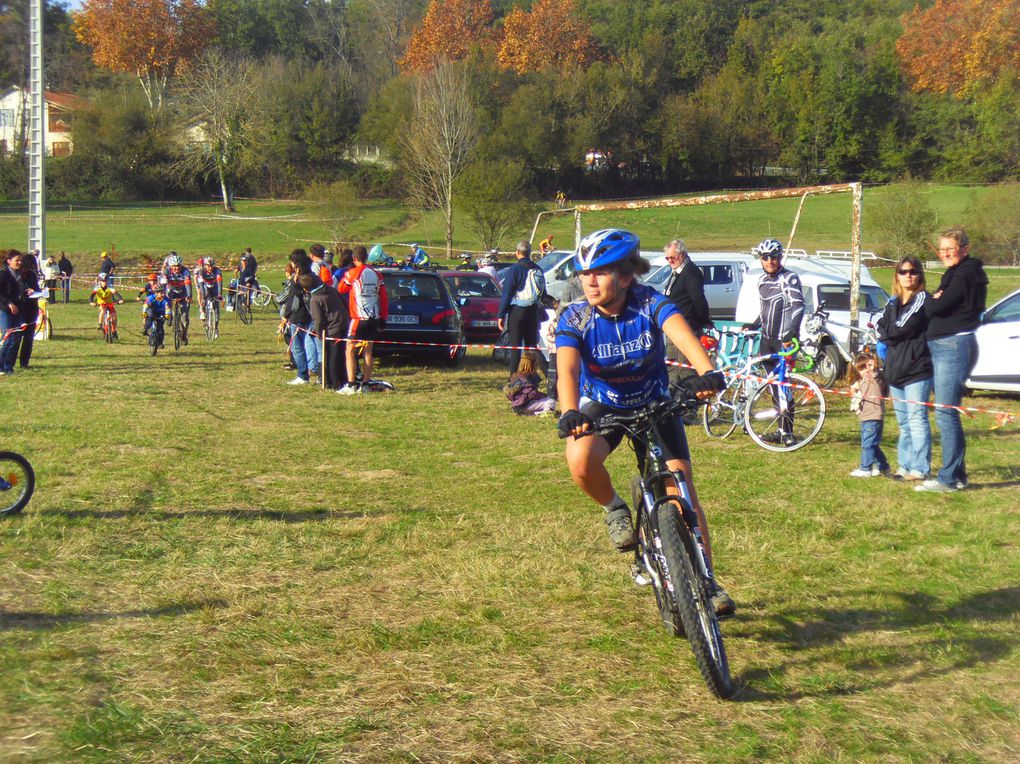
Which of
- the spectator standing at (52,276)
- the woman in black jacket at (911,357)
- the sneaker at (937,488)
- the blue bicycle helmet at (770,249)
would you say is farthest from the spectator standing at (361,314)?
the spectator standing at (52,276)

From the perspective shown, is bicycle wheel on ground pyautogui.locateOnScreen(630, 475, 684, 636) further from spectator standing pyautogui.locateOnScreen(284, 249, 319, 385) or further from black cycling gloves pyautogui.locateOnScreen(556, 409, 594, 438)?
spectator standing pyautogui.locateOnScreen(284, 249, 319, 385)

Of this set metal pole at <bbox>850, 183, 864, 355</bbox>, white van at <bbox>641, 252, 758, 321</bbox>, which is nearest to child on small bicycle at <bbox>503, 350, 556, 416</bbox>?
metal pole at <bbox>850, 183, 864, 355</bbox>

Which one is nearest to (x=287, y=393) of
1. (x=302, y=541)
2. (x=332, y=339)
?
(x=332, y=339)

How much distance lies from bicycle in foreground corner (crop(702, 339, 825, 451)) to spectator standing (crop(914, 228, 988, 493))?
5.98 feet

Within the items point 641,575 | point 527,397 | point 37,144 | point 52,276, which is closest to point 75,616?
point 641,575

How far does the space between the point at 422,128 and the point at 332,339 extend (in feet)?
148

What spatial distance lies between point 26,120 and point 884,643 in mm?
82860

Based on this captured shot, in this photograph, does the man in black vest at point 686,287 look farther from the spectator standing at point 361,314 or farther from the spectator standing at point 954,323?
the spectator standing at point 361,314

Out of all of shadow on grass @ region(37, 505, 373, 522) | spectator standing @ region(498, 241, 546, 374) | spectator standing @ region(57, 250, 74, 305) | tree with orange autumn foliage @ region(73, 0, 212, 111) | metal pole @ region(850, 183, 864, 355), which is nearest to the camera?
shadow on grass @ region(37, 505, 373, 522)

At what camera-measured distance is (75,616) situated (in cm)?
521

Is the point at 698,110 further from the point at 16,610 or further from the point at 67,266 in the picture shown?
the point at 16,610

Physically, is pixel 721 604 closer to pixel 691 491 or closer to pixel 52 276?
pixel 691 491

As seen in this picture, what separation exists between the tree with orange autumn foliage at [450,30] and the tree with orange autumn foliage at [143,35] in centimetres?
1866

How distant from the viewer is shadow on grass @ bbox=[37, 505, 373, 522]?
23.9 ft
